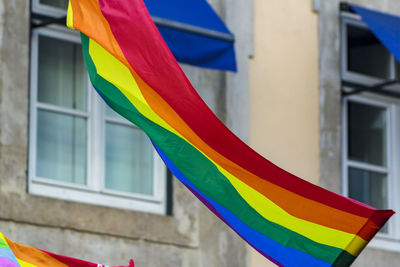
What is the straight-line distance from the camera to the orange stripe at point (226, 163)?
6.78 m

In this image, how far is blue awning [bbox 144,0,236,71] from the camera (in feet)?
34.6

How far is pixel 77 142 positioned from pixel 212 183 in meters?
3.49

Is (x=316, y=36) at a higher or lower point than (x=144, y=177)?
higher

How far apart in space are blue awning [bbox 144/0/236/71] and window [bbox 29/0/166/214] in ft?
2.42

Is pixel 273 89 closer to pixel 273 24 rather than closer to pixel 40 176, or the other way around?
pixel 273 24

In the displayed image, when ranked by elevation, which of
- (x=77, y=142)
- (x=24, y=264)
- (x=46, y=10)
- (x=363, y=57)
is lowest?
(x=24, y=264)

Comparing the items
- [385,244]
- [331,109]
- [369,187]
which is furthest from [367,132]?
[385,244]

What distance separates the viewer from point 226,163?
714 centimetres

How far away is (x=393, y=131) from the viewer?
12.7 meters

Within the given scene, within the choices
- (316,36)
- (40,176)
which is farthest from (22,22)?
(316,36)

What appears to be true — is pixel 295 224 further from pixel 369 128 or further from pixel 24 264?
pixel 369 128

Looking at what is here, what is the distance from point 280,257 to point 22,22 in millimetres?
3937

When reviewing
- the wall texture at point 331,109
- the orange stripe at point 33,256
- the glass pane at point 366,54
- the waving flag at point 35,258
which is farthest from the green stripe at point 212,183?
the glass pane at point 366,54

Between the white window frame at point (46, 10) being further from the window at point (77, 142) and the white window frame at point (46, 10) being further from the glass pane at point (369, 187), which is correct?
the glass pane at point (369, 187)
